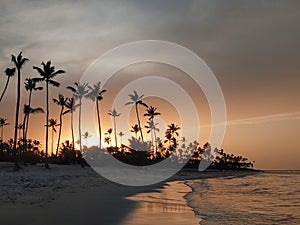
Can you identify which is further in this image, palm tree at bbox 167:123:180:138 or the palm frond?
palm tree at bbox 167:123:180:138

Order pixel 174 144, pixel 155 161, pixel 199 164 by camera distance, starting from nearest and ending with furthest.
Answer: pixel 155 161 → pixel 174 144 → pixel 199 164

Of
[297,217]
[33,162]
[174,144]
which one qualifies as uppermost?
[174,144]

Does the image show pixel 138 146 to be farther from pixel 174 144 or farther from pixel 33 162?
pixel 174 144

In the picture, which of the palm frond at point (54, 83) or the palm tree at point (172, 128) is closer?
the palm frond at point (54, 83)

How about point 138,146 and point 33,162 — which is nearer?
point 33,162

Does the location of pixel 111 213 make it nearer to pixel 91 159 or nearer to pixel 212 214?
pixel 212 214

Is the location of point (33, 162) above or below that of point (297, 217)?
above

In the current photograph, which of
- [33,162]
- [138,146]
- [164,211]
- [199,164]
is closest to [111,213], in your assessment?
[164,211]

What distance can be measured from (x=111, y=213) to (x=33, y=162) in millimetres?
42334

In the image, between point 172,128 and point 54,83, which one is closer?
point 54,83

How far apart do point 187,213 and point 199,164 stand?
114100mm

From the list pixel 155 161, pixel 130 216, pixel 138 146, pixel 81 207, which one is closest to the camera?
pixel 130 216

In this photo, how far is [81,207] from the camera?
49.6ft

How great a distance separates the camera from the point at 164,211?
15.4 m
